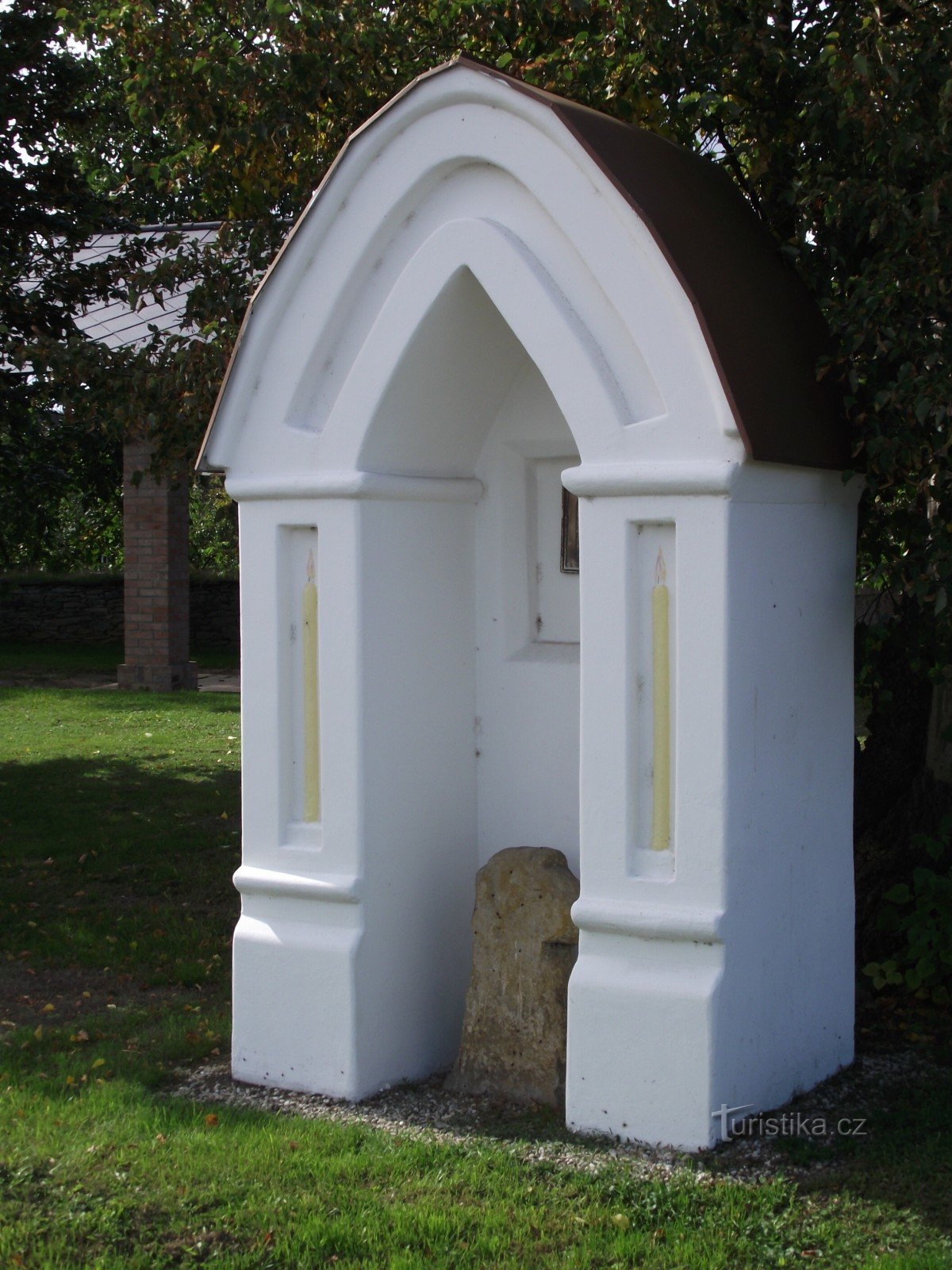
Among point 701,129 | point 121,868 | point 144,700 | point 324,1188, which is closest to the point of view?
point 324,1188

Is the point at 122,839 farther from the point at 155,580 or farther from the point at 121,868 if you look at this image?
the point at 155,580

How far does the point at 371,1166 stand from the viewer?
433 centimetres

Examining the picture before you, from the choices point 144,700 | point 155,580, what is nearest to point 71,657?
point 155,580

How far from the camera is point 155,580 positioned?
16.5 metres

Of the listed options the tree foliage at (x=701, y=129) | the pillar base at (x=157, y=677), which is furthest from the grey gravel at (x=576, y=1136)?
the pillar base at (x=157, y=677)

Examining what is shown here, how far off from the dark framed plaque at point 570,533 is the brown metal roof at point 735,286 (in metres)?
0.99

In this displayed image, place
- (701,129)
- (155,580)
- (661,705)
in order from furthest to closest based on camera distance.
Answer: (155,580) < (701,129) < (661,705)

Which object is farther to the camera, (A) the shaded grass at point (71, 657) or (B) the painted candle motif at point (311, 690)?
(A) the shaded grass at point (71, 657)

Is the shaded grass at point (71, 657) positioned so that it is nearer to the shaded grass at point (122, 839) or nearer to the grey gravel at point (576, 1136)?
the shaded grass at point (122, 839)

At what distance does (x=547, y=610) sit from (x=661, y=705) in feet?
3.47

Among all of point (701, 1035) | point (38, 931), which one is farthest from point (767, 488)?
point (38, 931)

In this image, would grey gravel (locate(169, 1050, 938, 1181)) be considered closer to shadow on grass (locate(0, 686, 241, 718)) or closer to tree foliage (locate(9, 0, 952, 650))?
tree foliage (locate(9, 0, 952, 650))

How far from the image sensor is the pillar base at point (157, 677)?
16.9 meters

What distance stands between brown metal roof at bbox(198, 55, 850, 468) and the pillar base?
39.6ft
